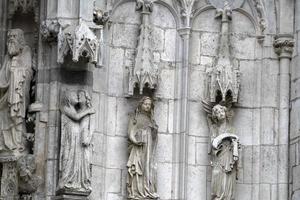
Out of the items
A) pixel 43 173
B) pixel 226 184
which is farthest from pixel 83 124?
pixel 226 184

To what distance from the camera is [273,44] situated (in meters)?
22.8

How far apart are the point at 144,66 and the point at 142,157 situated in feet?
4.36

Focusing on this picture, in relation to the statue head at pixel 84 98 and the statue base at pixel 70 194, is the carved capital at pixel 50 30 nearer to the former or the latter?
the statue head at pixel 84 98

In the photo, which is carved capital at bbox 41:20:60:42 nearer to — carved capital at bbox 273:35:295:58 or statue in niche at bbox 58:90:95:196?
statue in niche at bbox 58:90:95:196

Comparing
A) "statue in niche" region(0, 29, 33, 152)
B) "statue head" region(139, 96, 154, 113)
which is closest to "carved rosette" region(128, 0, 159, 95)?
"statue head" region(139, 96, 154, 113)

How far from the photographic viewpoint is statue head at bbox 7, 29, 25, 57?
866 inches

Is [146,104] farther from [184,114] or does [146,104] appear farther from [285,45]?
[285,45]

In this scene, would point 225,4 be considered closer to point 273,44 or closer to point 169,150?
point 273,44

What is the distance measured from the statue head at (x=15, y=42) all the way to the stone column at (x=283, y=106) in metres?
3.77

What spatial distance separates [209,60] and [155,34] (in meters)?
0.90

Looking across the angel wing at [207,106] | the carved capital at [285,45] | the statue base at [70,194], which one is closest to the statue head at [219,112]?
the angel wing at [207,106]

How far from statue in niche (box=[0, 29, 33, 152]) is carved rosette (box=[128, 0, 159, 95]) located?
4.97ft

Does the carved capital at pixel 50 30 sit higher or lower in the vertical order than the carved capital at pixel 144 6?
lower

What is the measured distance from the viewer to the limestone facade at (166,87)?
71.1 feet
